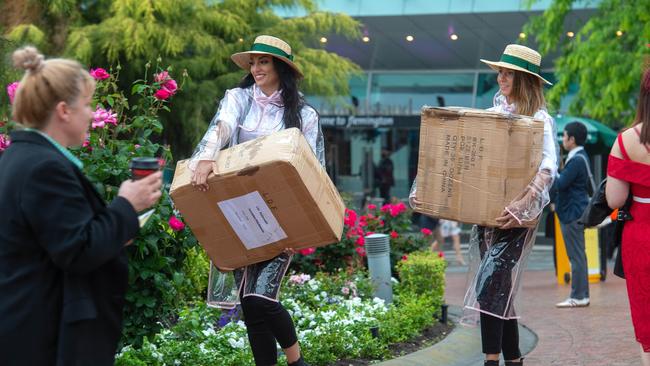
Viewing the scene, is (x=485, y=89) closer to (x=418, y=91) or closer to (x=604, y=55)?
(x=418, y=91)

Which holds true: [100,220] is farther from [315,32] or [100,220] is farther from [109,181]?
[315,32]

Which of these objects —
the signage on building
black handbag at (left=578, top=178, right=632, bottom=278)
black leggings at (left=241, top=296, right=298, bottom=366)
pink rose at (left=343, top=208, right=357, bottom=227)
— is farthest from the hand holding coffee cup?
the signage on building

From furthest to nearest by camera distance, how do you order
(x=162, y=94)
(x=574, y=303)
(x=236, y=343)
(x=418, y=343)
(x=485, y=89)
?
(x=485, y=89) → (x=574, y=303) → (x=418, y=343) → (x=236, y=343) → (x=162, y=94)

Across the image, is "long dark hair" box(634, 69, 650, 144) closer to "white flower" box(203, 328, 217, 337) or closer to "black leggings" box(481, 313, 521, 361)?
"black leggings" box(481, 313, 521, 361)

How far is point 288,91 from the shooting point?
545 cm

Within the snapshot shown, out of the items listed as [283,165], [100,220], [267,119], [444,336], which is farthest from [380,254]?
[100,220]

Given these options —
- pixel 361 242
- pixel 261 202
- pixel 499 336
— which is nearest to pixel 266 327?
pixel 261 202

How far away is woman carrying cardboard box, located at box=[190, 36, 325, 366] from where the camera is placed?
518 cm

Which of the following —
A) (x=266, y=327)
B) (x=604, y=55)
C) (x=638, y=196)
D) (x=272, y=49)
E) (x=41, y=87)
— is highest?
(x=41, y=87)

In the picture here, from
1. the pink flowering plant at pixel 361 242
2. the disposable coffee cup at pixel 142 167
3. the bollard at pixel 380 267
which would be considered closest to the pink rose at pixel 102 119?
the disposable coffee cup at pixel 142 167

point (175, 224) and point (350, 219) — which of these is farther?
point (350, 219)

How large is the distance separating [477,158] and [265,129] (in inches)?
44.8

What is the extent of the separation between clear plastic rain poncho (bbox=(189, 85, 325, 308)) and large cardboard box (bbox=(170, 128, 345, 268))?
9cm

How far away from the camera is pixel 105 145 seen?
5.54 m
